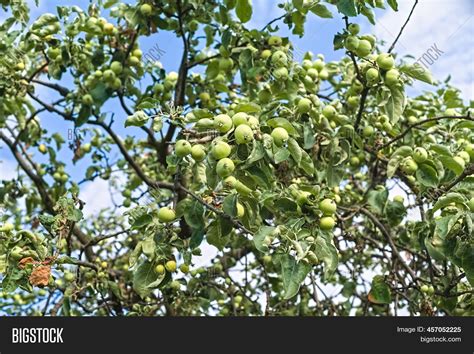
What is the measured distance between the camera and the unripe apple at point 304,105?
7.33 feet

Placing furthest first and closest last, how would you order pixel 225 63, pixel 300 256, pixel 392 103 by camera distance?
1. pixel 225 63
2. pixel 392 103
3. pixel 300 256

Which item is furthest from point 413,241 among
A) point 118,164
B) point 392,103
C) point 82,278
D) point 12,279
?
point 118,164

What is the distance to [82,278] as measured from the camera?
11.2 feet

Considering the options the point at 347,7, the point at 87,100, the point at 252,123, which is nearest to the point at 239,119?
the point at 252,123

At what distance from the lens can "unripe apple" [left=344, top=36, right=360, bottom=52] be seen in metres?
2.21

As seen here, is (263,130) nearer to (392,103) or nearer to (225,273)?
(392,103)

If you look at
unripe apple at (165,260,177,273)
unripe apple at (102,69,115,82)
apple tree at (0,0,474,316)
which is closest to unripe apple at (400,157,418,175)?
apple tree at (0,0,474,316)

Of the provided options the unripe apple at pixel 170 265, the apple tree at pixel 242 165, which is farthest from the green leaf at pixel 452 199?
the unripe apple at pixel 170 265

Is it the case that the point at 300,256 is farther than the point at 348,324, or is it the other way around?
the point at 348,324

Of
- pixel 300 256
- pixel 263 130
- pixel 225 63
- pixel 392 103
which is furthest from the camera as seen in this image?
pixel 225 63

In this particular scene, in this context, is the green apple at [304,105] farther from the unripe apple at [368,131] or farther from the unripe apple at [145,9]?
the unripe apple at [145,9]

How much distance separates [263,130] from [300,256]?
18.4 inches

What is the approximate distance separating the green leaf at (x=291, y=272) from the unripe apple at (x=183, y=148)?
0.46m

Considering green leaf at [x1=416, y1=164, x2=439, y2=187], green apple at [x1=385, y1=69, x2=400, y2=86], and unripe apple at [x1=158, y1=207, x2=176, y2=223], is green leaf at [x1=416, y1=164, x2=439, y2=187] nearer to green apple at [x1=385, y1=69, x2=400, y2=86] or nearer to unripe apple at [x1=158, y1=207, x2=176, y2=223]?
green apple at [x1=385, y1=69, x2=400, y2=86]
